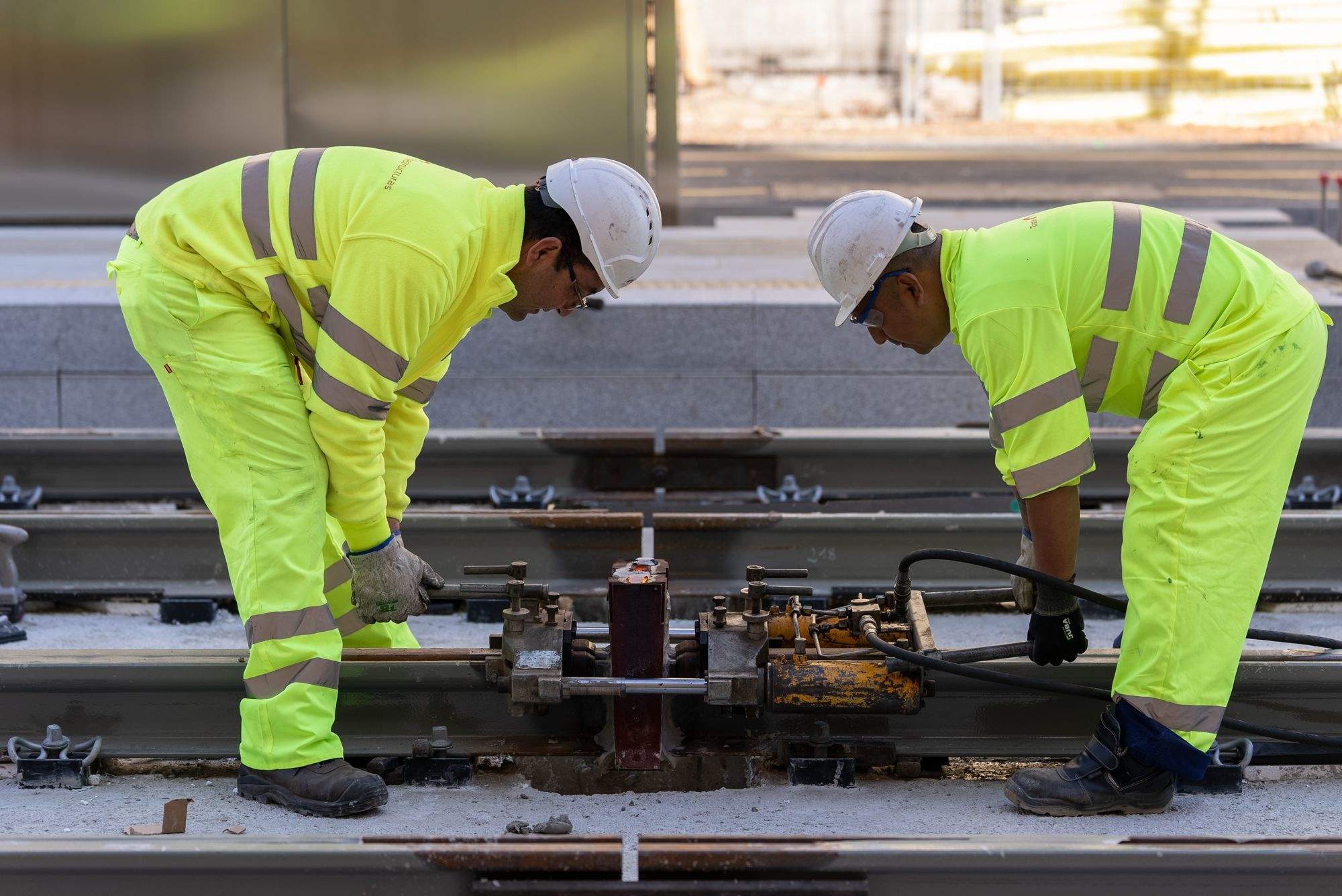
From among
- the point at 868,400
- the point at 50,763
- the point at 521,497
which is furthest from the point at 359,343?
the point at 868,400

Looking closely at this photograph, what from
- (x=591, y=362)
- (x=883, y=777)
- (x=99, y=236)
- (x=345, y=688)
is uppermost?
(x=99, y=236)

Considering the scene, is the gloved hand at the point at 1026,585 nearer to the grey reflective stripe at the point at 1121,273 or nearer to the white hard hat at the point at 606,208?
the grey reflective stripe at the point at 1121,273

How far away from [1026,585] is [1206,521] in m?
0.69

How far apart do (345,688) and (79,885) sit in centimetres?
104

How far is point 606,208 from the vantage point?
12.6 ft

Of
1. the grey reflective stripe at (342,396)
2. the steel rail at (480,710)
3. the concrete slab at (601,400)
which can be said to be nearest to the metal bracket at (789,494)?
the concrete slab at (601,400)

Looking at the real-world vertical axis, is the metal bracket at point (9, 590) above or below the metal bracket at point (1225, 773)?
above

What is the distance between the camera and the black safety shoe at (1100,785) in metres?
3.83

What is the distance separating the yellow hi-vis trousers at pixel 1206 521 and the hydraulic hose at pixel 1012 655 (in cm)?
25

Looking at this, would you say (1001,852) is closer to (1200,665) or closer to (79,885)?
(1200,665)

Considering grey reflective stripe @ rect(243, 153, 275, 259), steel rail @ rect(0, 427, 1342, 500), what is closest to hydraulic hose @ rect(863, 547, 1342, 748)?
grey reflective stripe @ rect(243, 153, 275, 259)

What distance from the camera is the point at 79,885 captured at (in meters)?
3.31

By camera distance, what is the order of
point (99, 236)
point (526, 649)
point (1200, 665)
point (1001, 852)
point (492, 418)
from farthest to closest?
point (99, 236) < point (492, 418) < point (526, 649) < point (1200, 665) < point (1001, 852)

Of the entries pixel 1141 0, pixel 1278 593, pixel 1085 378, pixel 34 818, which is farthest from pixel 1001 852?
pixel 1141 0
